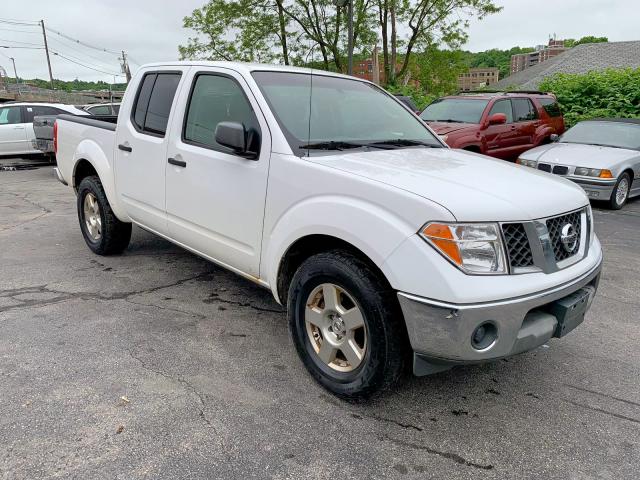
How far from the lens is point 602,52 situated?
3288cm

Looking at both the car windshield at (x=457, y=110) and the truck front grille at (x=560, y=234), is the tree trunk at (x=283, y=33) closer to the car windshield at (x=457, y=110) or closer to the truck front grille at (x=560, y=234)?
the car windshield at (x=457, y=110)

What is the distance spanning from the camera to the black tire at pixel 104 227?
196 inches

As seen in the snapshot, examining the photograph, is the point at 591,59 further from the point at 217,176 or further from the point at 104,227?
the point at 217,176

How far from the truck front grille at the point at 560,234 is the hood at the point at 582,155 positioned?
20.9 ft

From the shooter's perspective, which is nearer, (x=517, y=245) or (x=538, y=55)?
(x=517, y=245)

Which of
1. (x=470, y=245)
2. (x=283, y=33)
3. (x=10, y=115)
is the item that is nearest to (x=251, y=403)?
(x=470, y=245)

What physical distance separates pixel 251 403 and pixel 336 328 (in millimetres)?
619

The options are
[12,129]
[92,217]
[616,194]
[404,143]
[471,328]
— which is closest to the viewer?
[471,328]

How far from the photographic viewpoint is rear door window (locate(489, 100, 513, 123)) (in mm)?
9984

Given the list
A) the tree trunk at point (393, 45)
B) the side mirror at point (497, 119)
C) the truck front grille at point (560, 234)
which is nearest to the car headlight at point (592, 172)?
the side mirror at point (497, 119)

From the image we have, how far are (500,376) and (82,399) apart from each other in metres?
2.45

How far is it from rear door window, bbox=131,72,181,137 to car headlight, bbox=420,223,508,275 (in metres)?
2.58

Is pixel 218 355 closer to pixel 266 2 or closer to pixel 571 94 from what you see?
pixel 571 94

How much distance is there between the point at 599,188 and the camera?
27.3ft
